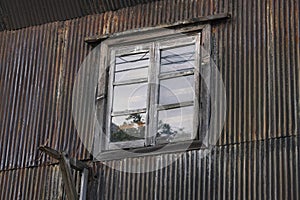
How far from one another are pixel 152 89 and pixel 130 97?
0.37 metres

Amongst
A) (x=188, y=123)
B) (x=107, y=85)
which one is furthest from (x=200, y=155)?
(x=107, y=85)

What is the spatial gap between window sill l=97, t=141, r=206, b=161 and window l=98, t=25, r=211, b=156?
0.18 ft

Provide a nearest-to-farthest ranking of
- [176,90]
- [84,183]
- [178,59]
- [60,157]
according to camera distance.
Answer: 1. [60,157]
2. [84,183]
3. [176,90]
4. [178,59]

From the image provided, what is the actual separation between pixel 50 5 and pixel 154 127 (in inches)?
113

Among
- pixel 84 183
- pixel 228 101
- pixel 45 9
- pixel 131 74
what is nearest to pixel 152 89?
pixel 131 74

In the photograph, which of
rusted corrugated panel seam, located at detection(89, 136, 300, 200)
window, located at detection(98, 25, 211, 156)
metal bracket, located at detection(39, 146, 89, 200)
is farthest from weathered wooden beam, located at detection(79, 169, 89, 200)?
window, located at detection(98, 25, 211, 156)

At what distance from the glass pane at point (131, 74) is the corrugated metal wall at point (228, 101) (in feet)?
2.38

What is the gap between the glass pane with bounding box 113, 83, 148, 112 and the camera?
1004 cm

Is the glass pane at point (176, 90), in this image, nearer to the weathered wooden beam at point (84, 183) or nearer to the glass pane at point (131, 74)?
the glass pane at point (131, 74)

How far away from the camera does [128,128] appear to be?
32.5 ft

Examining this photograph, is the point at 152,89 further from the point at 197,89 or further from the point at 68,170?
the point at 68,170

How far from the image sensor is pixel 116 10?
10875mm

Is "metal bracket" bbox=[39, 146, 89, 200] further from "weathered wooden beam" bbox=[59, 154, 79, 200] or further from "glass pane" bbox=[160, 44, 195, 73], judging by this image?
"glass pane" bbox=[160, 44, 195, 73]

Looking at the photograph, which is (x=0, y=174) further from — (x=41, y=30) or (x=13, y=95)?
(x=41, y=30)
